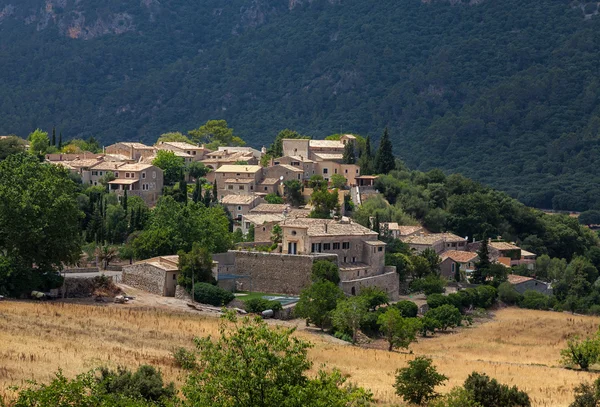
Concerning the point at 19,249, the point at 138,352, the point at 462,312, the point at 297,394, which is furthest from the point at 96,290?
the point at 297,394

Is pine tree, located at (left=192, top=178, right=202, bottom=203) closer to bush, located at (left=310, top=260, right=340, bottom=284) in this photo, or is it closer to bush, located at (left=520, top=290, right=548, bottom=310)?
bush, located at (left=310, top=260, right=340, bottom=284)

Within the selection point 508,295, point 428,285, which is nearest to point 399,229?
point 508,295

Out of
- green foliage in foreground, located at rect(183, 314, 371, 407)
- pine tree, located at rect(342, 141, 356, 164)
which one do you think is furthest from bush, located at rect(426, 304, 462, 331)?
green foliage in foreground, located at rect(183, 314, 371, 407)

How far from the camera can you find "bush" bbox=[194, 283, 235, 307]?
66.2 meters

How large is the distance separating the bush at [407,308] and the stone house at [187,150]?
45.8m

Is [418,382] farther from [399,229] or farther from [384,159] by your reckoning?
[384,159]

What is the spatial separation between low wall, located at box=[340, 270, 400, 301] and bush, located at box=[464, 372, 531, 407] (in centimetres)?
2737

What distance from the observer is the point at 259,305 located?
65000mm

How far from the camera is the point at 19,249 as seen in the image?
2496 inches

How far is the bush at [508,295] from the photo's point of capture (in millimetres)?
84438

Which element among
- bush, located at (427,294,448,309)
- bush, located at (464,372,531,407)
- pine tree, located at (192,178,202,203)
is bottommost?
bush, located at (464,372,531,407)

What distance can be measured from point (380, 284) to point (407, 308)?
4.29m

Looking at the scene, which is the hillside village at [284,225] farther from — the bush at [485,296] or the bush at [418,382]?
the bush at [418,382]

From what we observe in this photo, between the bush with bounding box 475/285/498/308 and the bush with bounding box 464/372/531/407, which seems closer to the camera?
the bush with bounding box 464/372/531/407
